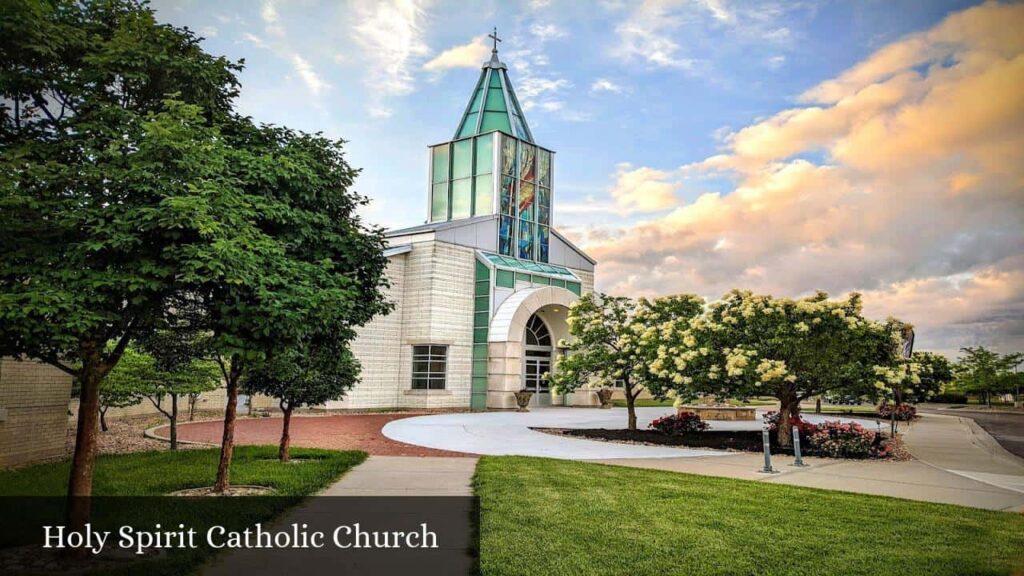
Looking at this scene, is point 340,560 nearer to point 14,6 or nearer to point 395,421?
point 14,6

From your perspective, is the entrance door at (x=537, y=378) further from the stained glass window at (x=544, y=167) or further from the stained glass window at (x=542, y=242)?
the stained glass window at (x=544, y=167)

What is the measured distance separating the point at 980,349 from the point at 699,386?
44.3m

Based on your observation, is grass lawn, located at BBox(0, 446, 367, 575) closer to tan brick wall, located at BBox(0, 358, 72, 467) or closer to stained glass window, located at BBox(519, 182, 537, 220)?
tan brick wall, located at BBox(0, 358, 72, 467)

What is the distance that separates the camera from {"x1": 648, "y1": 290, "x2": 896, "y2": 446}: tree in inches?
655

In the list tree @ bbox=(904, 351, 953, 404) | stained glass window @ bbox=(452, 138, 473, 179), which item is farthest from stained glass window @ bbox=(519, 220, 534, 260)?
tree @ bbox=(904, 351, 953, 404)

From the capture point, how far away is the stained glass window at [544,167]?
134 feet

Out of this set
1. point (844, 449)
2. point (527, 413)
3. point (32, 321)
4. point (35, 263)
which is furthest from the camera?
point (527, 413)

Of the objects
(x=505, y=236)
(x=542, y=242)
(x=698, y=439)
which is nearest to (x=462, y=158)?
(x=505, y=236)

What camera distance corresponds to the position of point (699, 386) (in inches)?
686

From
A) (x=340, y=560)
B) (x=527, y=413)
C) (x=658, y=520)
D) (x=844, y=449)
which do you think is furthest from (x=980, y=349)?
(x=340, y=560)

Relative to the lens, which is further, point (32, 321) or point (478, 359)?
point (478, 359)

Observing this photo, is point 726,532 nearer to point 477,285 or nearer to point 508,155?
point 477,285

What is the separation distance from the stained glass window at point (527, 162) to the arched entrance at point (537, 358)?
8500 millimetres

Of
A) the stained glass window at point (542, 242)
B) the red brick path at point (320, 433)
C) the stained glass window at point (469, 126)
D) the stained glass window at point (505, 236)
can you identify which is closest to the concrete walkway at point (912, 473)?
the red brick path at point (320, 433)
